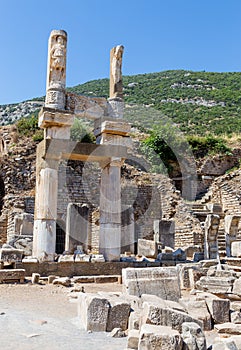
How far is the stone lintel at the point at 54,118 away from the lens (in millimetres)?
11156

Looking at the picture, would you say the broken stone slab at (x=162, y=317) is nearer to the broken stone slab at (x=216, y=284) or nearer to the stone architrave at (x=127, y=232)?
the broken stone slab at (x=216, y=284)

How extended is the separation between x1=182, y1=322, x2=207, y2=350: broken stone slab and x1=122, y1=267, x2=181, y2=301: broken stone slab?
247 centimetres

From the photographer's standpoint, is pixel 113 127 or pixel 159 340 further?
pixel 113 127

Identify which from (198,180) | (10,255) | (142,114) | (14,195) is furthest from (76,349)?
(142,114)

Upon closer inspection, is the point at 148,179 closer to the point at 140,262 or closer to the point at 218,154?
the point at 218,154

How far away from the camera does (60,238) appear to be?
64.8 feet

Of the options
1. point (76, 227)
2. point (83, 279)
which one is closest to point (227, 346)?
point (83, 279)

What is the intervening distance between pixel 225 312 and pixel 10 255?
5655 mm

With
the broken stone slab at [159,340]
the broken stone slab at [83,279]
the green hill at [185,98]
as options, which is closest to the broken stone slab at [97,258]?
the broken stone slab at [83,279]

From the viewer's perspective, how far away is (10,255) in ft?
31.9

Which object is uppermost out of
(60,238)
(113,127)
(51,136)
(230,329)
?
(113,127)

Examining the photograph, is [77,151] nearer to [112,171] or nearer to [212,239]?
[112,171]

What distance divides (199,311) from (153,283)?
4.11 ft

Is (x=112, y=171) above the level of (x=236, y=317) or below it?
above
